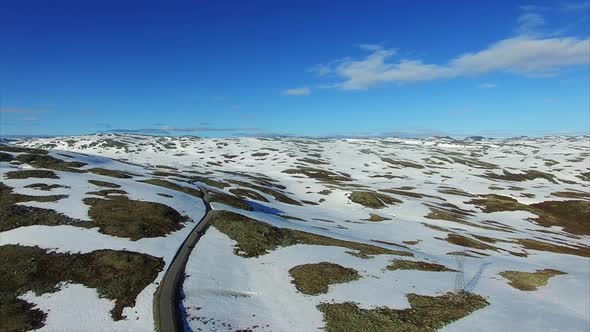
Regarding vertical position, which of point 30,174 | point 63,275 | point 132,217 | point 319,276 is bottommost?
point 319,276

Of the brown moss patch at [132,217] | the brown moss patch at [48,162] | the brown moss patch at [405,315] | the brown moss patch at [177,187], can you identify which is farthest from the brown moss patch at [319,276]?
the brown moss patch at [48,162]

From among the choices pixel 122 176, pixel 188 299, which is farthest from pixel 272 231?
pixel 122 176

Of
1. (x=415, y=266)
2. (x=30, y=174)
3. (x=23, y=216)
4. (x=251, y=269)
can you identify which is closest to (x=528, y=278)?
(x=415, y=266)

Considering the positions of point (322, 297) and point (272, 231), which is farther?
point (272, 231)

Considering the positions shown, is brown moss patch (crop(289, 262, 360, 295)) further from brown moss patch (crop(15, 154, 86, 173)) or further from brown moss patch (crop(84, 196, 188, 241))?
brown moss patch (crop(15, 154, 86, 173))

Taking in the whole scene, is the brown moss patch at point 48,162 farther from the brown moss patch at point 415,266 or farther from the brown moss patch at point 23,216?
the brown moss patch at point 415,266

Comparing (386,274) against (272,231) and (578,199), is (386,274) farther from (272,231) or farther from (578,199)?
(578,199)

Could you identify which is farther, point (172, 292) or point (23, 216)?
point (23, 216)

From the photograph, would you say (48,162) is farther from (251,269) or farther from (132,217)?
(251,269)
